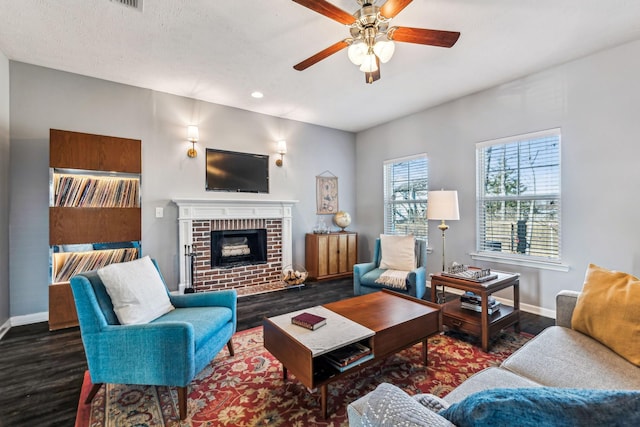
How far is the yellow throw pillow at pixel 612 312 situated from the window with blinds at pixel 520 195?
68.0 inches

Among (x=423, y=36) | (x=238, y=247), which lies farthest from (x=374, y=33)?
(x=238, y=247)

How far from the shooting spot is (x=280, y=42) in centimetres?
257

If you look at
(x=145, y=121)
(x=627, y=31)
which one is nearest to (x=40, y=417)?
(x=145, y=121)

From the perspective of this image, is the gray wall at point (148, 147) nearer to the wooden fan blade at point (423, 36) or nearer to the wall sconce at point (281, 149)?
the wall sconce at point (281, 149)

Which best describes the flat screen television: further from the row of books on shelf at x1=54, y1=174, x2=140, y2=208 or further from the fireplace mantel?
the row of books on shelf at x1=54, y1=174, x2=140, y2=208

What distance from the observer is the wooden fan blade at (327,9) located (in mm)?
1638

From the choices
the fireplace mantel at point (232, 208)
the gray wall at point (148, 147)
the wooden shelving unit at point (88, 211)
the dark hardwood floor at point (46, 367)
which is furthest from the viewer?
the fireplace mantel at point (232, 208)

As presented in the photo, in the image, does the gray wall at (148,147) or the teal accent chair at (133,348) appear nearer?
the teal accent chair at (133,348)

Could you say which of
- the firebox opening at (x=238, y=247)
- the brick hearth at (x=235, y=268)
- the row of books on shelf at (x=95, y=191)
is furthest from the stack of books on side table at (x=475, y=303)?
the row of books on shelf at (x=95, y=191)

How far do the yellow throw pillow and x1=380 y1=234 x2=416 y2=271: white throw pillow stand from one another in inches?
70.2

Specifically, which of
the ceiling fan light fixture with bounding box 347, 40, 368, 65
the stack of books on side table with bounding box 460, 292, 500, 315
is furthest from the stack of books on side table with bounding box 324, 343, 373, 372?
the ceiling fan light fixture with bounding box 347, 40, 368, 65

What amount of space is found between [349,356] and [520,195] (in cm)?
296

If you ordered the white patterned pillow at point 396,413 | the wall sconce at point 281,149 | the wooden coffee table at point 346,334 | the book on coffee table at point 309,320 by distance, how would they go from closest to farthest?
the white patterned pillow at point 396,413
the wooden coffee table at point 346,334
the book on coffee table at point 309,320
the wall sconce at point 281,149

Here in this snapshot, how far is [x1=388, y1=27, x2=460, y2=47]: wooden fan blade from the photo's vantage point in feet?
6.04
